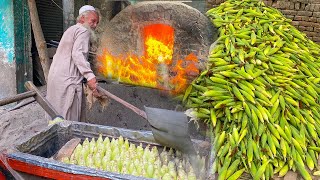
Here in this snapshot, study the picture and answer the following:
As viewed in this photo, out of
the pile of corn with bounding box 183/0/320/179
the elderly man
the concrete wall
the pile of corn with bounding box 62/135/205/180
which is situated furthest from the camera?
the concrete wall

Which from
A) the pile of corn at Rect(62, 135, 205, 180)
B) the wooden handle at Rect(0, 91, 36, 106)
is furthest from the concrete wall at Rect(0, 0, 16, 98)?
the pile of corn at Rect(62, 135, 205, 180)

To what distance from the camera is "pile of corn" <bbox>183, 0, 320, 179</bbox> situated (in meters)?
2.13

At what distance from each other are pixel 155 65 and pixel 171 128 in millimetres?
2652

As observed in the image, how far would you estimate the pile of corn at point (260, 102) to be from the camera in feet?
6.98

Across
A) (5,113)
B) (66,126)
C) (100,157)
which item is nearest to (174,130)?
(100,157)

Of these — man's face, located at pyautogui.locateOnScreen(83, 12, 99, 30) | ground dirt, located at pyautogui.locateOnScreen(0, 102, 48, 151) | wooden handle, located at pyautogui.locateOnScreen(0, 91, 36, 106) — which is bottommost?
ground dirt, located at pyautogui.locateOnScreen(0, 102, 48, 151)

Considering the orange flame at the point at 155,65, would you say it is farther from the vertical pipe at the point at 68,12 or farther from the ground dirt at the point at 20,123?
the vertical pipe at the point at 68,12

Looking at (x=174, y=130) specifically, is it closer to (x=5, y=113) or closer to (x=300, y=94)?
(x=300, y=94)

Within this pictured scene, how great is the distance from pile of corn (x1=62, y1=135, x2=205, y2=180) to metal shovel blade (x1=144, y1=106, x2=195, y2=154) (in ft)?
0.37

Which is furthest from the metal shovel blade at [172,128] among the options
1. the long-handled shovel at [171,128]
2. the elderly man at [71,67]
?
the elderly man at [71,67]

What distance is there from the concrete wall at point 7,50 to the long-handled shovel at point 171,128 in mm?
4325

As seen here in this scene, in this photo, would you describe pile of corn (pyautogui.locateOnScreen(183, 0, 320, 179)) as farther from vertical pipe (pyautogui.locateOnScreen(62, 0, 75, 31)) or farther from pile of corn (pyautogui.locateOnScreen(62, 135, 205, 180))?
vertical pipe (pyautogui.locateOnScreen(62, 0, 75, 31))

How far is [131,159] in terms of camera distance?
8.52ft

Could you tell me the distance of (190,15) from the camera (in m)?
4.74
